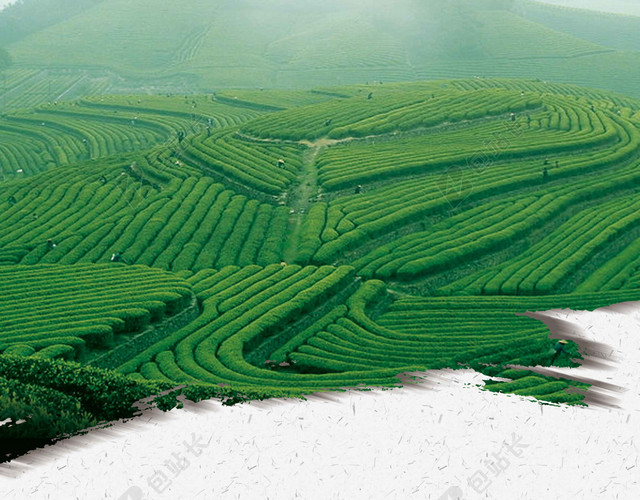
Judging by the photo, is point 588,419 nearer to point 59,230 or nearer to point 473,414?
point 473,414

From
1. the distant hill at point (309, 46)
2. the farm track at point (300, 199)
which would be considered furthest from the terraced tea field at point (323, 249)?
the distant hill at point (309, 46)

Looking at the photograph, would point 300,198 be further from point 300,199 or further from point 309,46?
point 309,46

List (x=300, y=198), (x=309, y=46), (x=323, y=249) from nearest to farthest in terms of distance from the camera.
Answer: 1. (x=323, y=249)
2. (x=300, y=198)
3. (x=309, y=46)

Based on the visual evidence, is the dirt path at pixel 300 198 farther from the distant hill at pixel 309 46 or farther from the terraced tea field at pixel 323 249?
the distant hill at pixel 309 46

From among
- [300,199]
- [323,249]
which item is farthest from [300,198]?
[323,249]

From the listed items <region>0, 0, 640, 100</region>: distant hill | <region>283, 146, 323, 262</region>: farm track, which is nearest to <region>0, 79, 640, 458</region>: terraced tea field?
<region>283, 146, 323, 262</region>: farm track

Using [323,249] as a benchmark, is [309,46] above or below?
above
